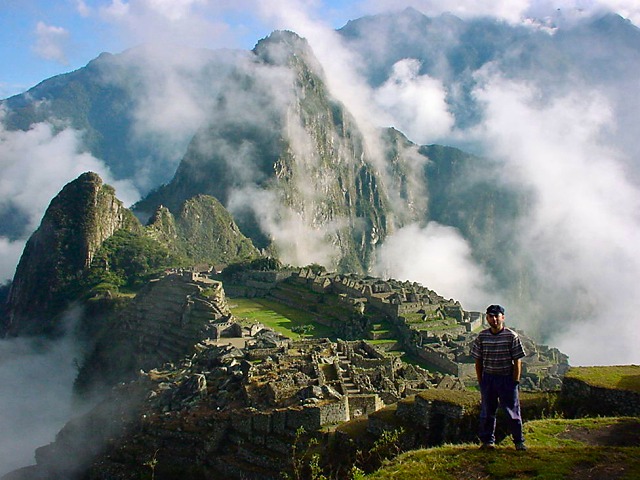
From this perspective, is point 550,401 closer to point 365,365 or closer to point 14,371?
point 365,365

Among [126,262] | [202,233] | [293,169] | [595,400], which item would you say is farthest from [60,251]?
[293,169]

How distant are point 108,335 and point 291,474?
35.8 meters

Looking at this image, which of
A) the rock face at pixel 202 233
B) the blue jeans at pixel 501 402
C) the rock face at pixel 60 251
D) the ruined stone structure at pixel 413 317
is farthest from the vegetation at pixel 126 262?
the blue jeans at pixel 501 402

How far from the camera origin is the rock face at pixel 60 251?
2557 inches

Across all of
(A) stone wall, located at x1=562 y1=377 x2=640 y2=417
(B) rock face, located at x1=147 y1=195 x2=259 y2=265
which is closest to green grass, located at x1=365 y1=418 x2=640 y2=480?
(A) stone wall, located at x1=562 y1=377 x2=640 y2=417

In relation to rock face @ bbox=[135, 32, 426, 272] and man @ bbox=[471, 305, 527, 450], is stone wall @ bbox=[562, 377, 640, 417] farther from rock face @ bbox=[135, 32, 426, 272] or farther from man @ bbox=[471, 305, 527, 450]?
rock face @ bbox=[135, 32, 426, 272]

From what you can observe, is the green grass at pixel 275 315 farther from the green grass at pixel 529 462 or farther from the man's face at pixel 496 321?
the man's face at pixel 496 321

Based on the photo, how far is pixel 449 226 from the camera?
612 ft

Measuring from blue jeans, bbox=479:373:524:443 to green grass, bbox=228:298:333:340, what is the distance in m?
34.7

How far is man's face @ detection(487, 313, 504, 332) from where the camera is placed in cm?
905

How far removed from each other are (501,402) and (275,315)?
149 feet

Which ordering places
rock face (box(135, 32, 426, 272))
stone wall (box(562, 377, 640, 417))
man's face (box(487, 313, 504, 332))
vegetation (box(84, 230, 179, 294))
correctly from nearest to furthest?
man's face (box(487, 313, 504, 332)) → stone wall (box(562, 377, 640, 417)) → vegetation (box(84, 230, 179, 294)) → rock face (box(135, 32, 426, 272))

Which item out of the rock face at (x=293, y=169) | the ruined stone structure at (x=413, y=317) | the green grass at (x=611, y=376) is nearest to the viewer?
the green grass at (x=611, y=376)

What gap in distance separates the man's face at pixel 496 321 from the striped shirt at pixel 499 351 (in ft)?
0.28
